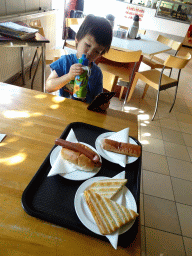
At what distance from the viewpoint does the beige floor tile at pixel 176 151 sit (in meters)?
2.31

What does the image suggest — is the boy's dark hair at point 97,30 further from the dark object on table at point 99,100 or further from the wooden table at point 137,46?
the wooden table at point 137,46

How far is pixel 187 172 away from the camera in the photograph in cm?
211

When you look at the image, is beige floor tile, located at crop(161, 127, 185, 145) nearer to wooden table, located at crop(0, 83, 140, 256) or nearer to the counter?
wooden table, located at crop(0, 83, 140, 256)

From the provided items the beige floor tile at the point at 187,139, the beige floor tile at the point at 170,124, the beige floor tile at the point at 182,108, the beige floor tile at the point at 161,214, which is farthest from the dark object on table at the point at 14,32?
the beige floor tile at the point at 182,108

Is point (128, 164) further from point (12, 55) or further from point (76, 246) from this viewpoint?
point (12, 55)

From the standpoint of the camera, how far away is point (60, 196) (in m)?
0.61

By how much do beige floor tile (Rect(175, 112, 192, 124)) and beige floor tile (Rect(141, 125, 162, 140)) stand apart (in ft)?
1.95

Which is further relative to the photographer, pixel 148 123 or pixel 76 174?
pixel 148 123

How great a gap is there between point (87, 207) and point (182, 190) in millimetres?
1622

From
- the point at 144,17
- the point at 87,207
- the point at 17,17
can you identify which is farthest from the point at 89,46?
the point at 144,17

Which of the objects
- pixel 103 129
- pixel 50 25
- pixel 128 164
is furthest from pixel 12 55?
pixel 128 164

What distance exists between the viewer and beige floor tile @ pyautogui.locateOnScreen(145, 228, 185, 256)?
4.46 feet

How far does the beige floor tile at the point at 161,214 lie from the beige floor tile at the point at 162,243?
0.05m

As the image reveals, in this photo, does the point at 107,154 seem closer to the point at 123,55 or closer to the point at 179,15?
the point at 123,55
